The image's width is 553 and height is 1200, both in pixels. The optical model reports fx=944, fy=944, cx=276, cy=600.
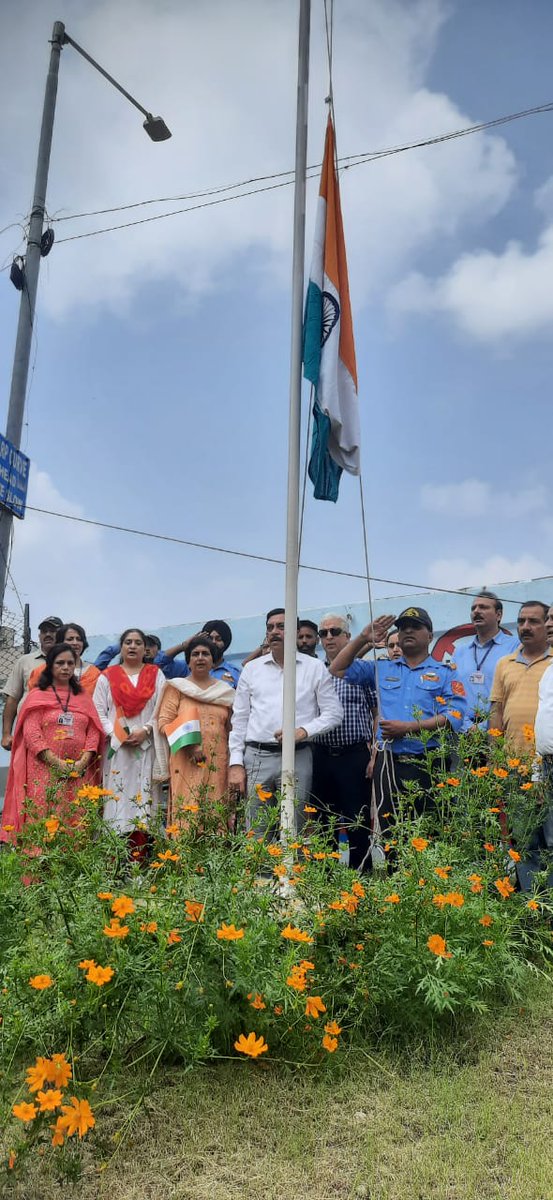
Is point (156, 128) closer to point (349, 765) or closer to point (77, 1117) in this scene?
point (349, 765)

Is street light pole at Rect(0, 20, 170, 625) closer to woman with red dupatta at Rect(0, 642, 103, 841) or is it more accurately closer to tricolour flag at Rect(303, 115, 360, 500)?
woman with red dupatta at Rect(0, 642, 103, 841)

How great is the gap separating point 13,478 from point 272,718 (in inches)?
125

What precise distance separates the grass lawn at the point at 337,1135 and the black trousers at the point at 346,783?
2307 millimetres

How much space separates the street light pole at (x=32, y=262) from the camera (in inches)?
288

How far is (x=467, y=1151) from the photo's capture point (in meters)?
2.29

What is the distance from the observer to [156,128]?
8.24 metres

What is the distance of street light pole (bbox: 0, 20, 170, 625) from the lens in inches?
288

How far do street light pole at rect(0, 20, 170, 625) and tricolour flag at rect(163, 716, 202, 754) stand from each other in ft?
7.69

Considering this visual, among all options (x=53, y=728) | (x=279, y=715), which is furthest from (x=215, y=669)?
(x=279, y=715)

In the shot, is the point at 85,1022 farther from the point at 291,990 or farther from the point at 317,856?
the point at 317,856

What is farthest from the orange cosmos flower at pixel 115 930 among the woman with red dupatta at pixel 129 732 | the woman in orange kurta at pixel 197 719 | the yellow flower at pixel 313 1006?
the woman with red dupatta at pixel 129 732

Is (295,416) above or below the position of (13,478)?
below

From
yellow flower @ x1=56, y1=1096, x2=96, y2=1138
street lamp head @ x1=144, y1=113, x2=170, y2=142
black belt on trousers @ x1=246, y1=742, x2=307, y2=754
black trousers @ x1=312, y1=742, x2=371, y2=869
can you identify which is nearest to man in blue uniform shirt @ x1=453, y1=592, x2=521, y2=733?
black trousers @ x1=312, y1=742, x2=371, y2=869

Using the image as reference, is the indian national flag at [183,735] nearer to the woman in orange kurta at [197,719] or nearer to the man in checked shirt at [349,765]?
the woman in orange kurta at [197,719]
